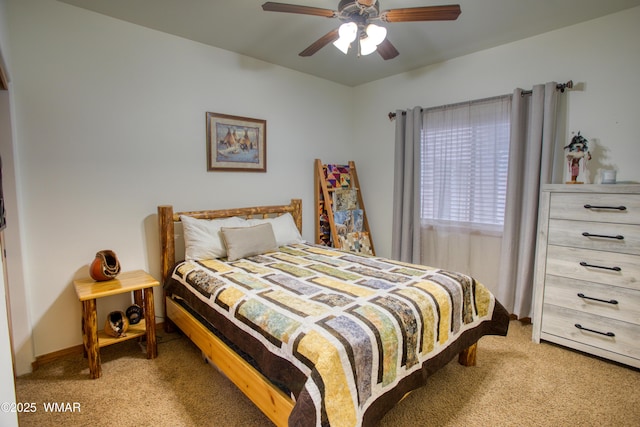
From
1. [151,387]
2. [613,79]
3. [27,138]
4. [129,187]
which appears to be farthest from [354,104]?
[151,387]

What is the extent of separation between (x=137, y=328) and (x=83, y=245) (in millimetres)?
748

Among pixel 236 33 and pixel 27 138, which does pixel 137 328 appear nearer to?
pixel 27 138

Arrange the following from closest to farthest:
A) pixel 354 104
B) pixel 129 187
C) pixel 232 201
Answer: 1. pixel 129 187
2. pixel 232 201
3. pixel 354 104

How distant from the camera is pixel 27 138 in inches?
83.9

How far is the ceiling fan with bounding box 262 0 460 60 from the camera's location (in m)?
1.74

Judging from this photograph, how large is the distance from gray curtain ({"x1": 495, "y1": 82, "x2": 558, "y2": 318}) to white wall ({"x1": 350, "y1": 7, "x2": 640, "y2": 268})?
180 mm

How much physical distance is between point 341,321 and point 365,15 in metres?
1.76

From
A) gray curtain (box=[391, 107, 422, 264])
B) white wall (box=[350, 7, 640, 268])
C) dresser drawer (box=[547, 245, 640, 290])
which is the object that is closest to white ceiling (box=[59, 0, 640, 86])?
white wall (box=[350, 7, 640, 268])

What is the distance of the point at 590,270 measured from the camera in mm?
2275

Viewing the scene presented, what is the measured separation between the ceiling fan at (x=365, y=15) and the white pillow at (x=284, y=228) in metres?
1.74

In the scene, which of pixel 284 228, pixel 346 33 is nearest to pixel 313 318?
pixel 346 33

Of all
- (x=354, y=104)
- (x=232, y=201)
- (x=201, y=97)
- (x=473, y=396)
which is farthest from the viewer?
(x=354, y=104)

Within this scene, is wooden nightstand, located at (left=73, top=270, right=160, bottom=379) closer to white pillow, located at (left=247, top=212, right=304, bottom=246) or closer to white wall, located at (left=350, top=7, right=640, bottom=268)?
white pillow, located at (left=247, top=212, right=304, bottom=246)

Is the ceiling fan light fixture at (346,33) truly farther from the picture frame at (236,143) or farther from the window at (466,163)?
the window at (466,163)
